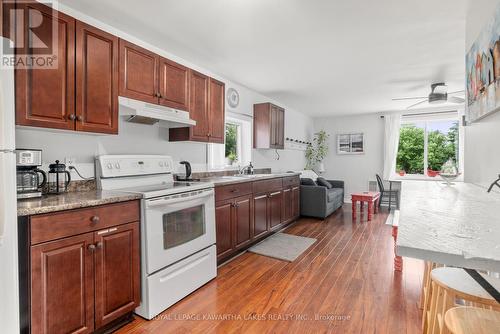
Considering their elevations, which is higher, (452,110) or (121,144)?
(452,110)

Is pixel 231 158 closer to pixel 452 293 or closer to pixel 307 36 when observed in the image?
pixel 307 36

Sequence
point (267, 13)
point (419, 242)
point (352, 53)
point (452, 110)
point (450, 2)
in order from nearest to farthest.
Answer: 1. point (419, 242)
2. point (450, 2)
3. point (267, 13)
4. point (352, 53)
5. point (452, 110)

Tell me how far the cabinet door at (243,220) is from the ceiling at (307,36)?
1722 mm

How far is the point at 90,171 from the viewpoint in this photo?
87.6 inches

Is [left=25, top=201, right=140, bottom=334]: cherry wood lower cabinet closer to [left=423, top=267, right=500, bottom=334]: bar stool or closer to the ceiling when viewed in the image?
the ceiling

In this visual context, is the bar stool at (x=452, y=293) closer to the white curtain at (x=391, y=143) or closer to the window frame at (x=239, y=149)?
the window frame at (x=239, y=149)

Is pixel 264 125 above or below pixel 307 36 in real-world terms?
below

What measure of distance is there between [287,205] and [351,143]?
357cm

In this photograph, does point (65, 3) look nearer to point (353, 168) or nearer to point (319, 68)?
point (319, 68)

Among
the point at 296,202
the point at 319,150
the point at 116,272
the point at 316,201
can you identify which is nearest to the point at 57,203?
the point at 116,272

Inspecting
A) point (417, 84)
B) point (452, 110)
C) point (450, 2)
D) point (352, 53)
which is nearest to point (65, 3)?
point (352, 53)

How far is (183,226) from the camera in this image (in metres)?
2.24

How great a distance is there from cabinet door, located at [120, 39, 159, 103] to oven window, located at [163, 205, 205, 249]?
1.08m

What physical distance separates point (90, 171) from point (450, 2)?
315cm
